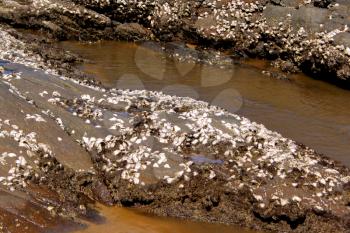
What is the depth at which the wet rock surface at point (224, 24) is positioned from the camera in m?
18.3

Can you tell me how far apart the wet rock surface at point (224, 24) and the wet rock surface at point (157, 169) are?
8.50m

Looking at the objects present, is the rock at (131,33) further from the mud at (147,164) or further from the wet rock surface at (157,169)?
the wet rock surface at (157,169)

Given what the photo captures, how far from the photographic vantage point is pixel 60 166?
365 inches

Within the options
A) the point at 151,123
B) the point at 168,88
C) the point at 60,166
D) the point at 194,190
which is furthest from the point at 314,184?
the point at 168,88

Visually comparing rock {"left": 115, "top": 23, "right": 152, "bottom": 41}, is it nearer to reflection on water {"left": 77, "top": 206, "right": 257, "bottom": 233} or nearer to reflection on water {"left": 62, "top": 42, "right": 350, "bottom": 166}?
reflection on water {"left": 62, "top": 42, "right": 350, "bottom": 166}

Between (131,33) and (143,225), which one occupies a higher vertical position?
(131,33)

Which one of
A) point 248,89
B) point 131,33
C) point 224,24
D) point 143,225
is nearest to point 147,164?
point 143,225

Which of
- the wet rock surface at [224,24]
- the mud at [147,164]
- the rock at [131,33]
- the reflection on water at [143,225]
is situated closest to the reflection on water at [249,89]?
the wet rock surface at [224,24]

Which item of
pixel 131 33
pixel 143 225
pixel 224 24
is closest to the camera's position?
pixel 143 225

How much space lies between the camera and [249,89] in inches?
656

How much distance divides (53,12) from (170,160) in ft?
45.0

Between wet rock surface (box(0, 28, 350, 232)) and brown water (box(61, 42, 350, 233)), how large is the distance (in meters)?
3.08

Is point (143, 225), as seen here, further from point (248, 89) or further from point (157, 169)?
point (248, 89)

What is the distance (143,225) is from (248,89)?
915 centimetres
